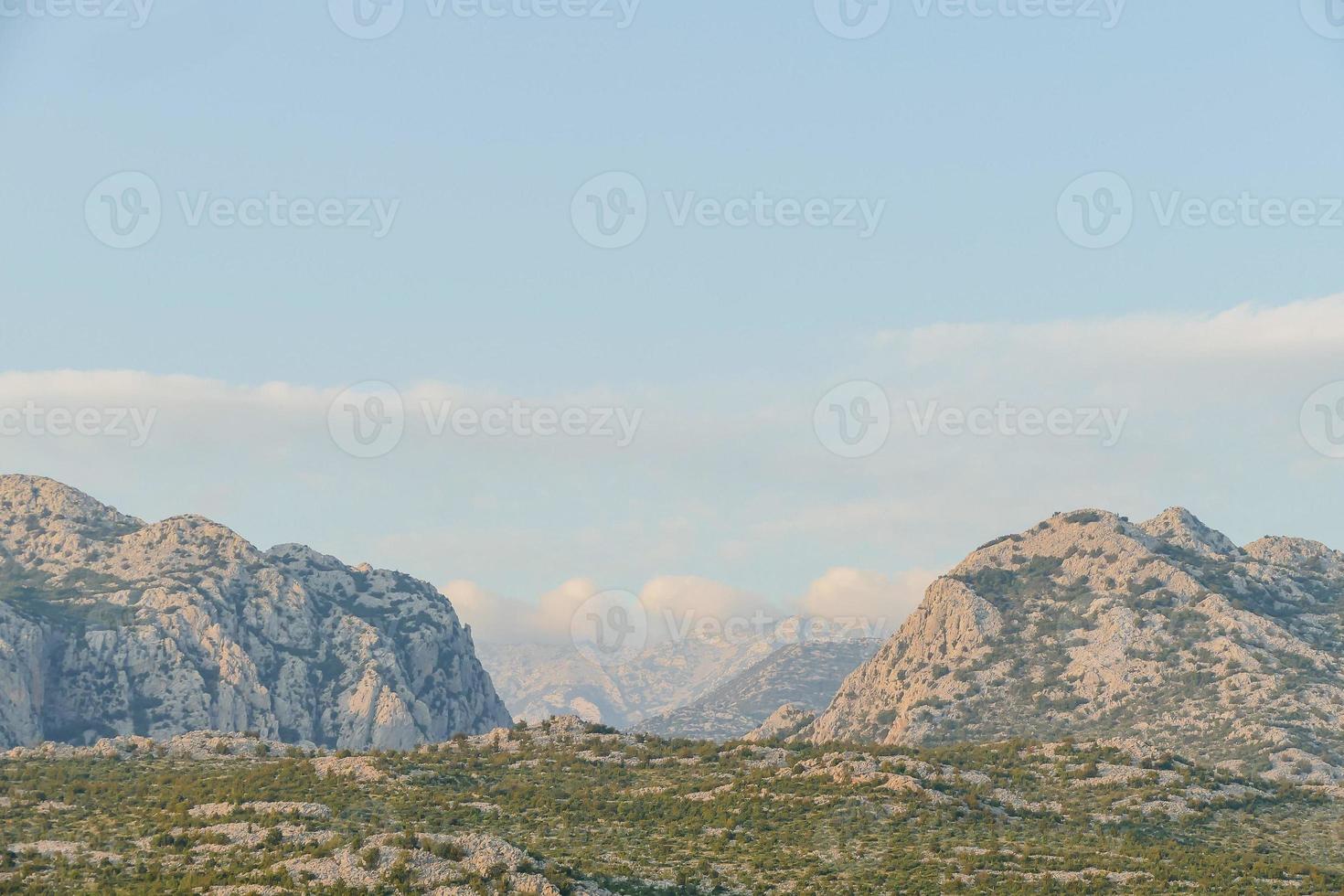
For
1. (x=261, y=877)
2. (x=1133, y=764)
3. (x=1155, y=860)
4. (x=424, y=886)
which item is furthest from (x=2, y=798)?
(x=1133, y=764)

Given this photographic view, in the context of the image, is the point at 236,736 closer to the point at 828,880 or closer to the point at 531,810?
the point at 531,810

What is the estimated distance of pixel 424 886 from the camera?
76.3m

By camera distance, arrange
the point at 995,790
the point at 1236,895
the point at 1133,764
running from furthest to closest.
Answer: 1. the point at 1133,764
2. the point at 995,790
3. the point at 1236,895

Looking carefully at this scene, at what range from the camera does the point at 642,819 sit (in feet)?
346

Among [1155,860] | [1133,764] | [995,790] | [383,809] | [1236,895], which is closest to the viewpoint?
[1236,895]

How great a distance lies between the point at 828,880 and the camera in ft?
288

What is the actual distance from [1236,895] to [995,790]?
33581 mm

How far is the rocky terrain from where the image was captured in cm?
8144

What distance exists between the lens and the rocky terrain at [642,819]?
8144 centimetres

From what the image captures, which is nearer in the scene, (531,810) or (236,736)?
(531,810)

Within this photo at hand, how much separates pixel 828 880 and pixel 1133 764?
2111 inches

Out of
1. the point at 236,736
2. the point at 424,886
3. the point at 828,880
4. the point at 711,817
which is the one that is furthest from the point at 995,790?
the point at 236,736

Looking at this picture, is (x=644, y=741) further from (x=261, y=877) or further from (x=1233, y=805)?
(x=261, y=877)

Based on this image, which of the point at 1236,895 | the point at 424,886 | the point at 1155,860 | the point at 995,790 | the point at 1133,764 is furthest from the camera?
the point at 1133,764
